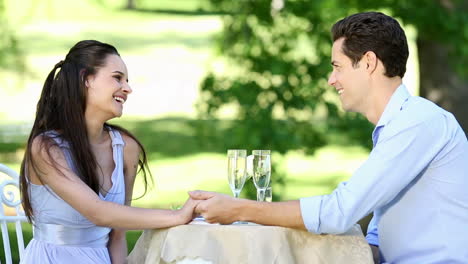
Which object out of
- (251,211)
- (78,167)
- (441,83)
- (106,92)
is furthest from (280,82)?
(251,211)

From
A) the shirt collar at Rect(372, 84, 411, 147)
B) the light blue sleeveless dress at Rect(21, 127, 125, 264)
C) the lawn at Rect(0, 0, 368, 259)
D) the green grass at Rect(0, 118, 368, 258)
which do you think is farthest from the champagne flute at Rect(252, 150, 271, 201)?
the green grass at Rect(0, 118, 368, 258)

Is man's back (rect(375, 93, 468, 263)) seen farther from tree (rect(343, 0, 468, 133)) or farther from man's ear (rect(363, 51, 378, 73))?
tree (rect(343, 0, 468, 133))

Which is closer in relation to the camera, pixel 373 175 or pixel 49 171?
pixel 373 175

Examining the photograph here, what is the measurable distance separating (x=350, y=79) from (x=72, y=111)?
1.22 meters

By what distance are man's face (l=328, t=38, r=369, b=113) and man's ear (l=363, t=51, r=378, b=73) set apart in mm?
16

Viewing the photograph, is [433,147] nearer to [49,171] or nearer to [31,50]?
[49,171]

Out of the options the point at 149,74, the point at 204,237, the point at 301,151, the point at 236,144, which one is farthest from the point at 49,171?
the point at 149,74

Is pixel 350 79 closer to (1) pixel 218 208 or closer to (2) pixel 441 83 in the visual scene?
(1) pixel 218 208

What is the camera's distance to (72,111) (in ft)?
13.0

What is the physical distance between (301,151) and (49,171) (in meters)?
6.61

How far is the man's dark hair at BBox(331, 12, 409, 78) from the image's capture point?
3.49m

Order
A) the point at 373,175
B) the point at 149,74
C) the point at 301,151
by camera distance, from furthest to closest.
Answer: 1. the point at 149,74
2. the point at 301,151
3. the point at 373,175

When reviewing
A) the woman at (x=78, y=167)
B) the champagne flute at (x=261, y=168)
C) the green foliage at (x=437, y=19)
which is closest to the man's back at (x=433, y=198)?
the champagne flute at (x=261, y=168)

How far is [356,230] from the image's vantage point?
3.53 m
